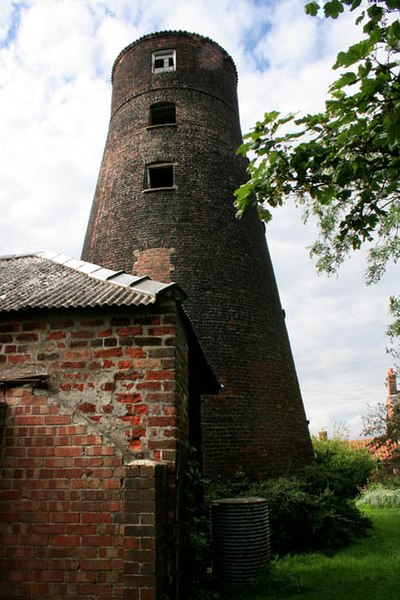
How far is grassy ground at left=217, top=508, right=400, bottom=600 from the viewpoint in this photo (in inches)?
256

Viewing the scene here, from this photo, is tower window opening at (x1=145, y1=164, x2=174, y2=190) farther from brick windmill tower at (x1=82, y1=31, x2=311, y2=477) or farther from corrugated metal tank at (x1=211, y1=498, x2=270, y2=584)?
corrugated metal tank at (x1=211, y1=498, x2=270, y2=584)

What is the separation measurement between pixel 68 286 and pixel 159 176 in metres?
10.1

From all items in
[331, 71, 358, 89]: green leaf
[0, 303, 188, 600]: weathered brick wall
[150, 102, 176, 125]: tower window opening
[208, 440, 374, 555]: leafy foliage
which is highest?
[150, 102, 176, 125]: tower window opening

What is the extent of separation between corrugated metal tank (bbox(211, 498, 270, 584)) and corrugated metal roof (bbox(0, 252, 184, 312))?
3735 mm

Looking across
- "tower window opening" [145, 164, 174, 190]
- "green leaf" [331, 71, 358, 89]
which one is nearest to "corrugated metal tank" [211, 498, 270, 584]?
"green leaf" [331, 71, 358, 89]

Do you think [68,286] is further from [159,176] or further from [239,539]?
[159,176]

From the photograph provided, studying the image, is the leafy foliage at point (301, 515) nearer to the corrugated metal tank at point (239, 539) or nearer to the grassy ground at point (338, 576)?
the grassy ground at point (338, 576)

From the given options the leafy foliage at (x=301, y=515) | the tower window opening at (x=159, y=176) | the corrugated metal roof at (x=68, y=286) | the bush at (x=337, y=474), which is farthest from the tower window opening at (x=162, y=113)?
the bush at (x=337, y=474)

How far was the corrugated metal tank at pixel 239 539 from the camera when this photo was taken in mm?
7109

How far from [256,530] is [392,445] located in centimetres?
1098

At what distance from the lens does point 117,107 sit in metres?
16.4

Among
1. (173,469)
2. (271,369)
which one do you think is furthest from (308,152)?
(271,369)

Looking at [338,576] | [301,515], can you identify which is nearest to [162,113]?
[301,515]

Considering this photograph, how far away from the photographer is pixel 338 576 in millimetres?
7379
